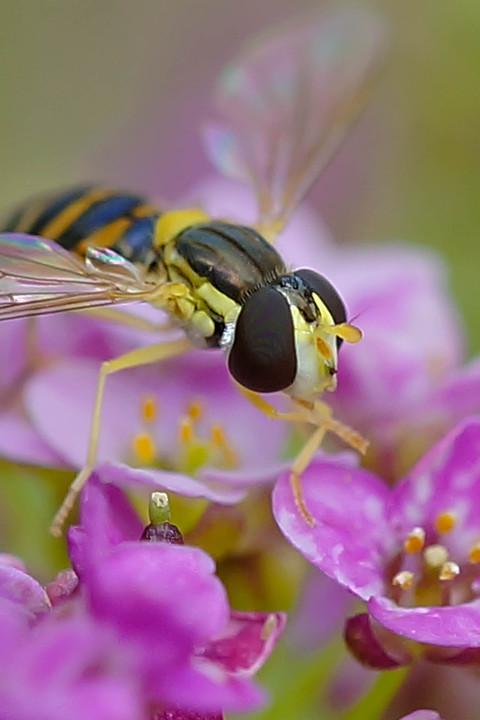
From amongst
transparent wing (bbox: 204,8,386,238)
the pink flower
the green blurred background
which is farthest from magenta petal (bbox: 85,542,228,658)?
the green blurred background

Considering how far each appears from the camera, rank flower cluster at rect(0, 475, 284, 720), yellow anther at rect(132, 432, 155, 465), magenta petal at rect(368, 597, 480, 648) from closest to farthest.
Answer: flower cluster at rect(0, 475, 284, 720), magenta petal at rect(368, 597, 480, 648), yellow anther at rect(132, 432, 155, 465)

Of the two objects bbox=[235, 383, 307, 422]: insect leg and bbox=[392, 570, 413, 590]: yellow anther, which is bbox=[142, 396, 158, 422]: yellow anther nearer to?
bbox=[235, 383, 307, 422]: insect leg

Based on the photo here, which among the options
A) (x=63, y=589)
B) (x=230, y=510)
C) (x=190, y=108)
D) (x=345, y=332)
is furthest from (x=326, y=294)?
(x=190, y=108)

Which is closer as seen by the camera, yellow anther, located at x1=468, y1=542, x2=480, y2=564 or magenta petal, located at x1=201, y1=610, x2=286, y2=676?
magenta petal, located at x1=201, y1=610, x2=286, y2=676

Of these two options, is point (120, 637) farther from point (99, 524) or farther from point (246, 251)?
point (246, 251)

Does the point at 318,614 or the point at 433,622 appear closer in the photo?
the point at 433,622

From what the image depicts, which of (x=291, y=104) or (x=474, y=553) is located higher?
(x=291, y=104)

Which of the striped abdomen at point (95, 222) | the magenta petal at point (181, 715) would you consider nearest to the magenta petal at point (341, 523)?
the magenta petal at point (181, 715)

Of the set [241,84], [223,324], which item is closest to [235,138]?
[241,84]

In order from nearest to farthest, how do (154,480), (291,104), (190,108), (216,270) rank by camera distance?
(154,480) < (216,270) < (291,104) < (190,108)
